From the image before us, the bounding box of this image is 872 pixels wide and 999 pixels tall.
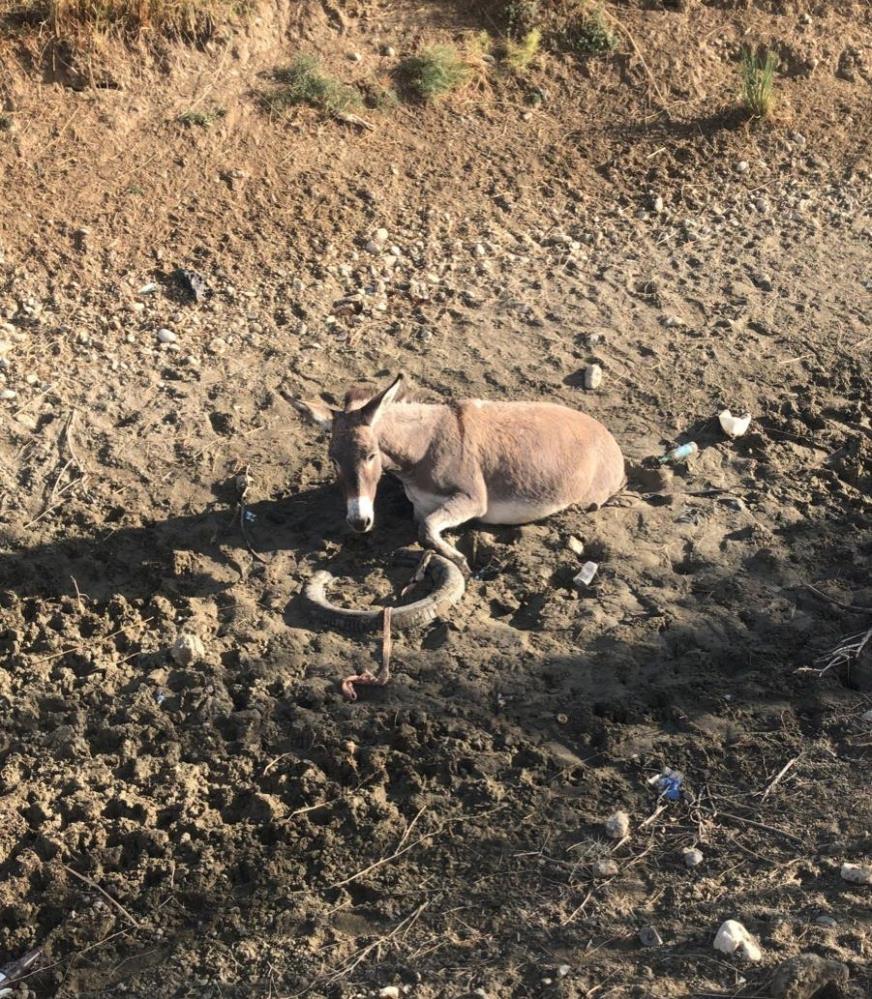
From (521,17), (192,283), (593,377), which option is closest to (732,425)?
(593,377)

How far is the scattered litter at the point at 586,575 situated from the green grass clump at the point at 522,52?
22.1ft

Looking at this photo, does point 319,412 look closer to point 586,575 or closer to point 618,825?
point 586,575

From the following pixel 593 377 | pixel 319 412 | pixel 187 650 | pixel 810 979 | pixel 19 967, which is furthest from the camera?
pixel 593 377

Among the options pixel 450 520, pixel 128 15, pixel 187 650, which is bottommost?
pixel 187 650

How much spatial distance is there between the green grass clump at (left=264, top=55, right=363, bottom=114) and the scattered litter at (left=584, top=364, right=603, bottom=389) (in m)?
4.03

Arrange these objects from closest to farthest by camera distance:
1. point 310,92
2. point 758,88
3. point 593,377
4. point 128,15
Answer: point 593,377, point 128,15, point 310,92, point 758,88

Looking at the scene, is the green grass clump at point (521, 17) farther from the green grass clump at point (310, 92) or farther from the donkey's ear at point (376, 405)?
the donkey's ear at point (376, 405)

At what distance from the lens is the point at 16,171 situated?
10.4 metres

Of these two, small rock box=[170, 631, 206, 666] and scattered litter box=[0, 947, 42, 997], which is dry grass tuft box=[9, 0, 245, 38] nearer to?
small rock box=[170, 631, 206, 666]

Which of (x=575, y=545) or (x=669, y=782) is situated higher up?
(x=575, y=545)

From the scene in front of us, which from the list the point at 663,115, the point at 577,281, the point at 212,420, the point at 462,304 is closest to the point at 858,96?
the point at 663,115

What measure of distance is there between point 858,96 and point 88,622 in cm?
982

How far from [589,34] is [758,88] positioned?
6.15 ft

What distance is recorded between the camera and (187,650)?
6918 mm
